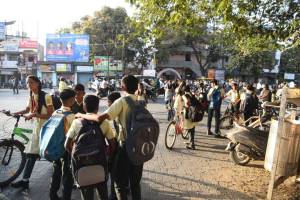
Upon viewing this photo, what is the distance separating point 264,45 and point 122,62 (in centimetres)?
3700

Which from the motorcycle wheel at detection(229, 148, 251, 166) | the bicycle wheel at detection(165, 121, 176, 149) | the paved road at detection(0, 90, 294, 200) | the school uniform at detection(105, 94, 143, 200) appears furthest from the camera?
the bicycle wheel at detection(165, 121, 176, 149)

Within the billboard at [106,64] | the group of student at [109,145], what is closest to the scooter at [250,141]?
the group of student at [109,145]

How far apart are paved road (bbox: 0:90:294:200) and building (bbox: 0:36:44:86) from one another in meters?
49.6

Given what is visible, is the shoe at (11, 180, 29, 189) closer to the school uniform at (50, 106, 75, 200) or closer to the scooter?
the school uniform at (50, 106, 75, 200)

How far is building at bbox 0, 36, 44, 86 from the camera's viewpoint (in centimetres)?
5566

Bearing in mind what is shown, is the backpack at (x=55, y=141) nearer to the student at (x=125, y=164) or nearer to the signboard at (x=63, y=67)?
the student at (x=125, y=164)

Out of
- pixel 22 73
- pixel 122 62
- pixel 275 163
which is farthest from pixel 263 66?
pixel 275 163

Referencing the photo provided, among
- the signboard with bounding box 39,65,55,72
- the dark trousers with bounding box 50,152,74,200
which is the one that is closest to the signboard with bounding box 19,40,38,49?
the signboard with bounding box 39,65,55,72

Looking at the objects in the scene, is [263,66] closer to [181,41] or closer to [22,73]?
[181,41]

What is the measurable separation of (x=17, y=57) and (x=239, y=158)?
177 feet

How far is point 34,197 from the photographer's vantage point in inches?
224

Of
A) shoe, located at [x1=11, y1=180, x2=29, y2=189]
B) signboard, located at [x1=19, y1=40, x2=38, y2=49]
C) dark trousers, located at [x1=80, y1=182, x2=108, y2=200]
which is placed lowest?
shoe, located at [x1=11, y1=180, x2=29, y2=189]

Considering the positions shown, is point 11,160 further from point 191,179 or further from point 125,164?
point 191,179

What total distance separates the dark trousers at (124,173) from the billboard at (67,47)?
138 ft
